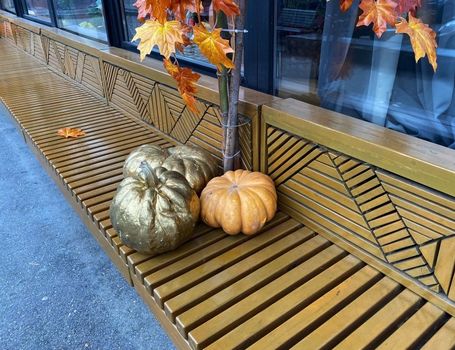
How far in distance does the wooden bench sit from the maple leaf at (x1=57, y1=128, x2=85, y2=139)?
0.67 metres

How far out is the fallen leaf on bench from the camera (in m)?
2.83

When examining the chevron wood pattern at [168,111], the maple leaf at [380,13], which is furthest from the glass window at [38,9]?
the maple leaf at [380,13]

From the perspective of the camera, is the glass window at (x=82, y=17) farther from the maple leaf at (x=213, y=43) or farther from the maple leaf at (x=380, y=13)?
the maple leaf at (x=380, y=13)

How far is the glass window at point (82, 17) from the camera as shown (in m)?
4.01

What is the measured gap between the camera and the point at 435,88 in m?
1.52

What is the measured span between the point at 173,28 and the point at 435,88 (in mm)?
961

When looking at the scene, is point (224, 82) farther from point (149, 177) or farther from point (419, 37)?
point (419, 37)

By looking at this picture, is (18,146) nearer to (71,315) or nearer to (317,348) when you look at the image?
(71,315)

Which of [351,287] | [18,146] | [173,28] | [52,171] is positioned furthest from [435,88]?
[18,146]

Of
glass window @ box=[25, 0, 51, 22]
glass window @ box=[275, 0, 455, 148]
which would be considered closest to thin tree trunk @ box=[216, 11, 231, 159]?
glass window @ box=[275, 0, 455, 148]

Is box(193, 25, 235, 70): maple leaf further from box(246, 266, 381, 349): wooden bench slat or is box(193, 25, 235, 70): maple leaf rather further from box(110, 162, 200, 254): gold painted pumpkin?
box(246, 266, 381, 349): wooden bench slat

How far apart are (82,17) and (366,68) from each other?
378cm

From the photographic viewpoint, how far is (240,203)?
1.66 metres

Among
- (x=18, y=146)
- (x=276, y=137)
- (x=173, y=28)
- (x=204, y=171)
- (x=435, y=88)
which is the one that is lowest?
(x=18, y=146)
